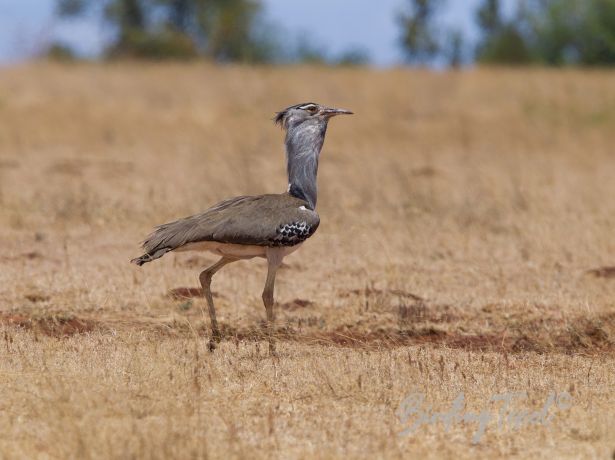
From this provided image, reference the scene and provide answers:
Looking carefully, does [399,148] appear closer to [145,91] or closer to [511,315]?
[145,91]

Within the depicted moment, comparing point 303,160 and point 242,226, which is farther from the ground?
point 303,160

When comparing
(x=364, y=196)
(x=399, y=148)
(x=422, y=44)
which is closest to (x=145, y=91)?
(x=399, y=148)

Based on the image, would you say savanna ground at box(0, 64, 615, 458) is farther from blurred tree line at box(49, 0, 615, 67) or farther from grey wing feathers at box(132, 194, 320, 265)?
blurred tree line at box(49, 0, 615, 67)

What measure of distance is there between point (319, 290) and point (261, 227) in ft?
5.76

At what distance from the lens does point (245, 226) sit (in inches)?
236

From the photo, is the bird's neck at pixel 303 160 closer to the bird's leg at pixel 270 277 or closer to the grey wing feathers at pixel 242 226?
the grey wing feathers at pixel 242 226

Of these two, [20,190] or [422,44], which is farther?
[422,44]

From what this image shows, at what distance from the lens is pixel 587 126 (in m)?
16.9

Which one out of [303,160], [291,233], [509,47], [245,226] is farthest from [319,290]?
[509,47]

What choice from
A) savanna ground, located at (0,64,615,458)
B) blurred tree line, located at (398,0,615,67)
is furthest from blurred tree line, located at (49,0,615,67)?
savanna ground, located at (0,64,615,458)

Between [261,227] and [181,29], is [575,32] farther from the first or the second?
[261,227]

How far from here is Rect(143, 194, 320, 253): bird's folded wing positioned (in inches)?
232

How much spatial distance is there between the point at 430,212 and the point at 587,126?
7368 millimetres

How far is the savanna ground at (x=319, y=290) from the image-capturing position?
479cm
